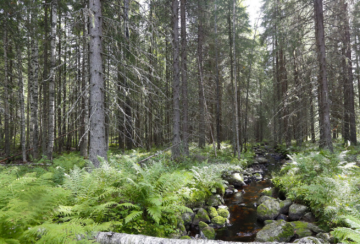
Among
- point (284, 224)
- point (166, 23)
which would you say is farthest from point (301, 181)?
point (166, 23)

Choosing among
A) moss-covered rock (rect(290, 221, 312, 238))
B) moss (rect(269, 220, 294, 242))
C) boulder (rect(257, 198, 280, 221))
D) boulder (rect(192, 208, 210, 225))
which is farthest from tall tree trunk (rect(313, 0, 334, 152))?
boulder (rect(192, 208, 210, 225))

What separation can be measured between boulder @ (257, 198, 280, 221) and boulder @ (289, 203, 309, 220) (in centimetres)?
37

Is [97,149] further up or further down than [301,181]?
further up

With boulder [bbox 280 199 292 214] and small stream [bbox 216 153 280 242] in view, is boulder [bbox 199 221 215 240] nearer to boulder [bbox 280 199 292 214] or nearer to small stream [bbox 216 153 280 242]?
small stream [bbox 216 153 280 242]

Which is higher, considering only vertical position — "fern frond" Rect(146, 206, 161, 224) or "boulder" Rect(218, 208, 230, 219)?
"fern frond" Rect(146, 206, 161, 224)

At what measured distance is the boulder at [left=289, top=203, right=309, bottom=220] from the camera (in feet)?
18.4

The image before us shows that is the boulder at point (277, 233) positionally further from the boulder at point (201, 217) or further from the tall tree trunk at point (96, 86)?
the tall tree trunk at point (96, 86)

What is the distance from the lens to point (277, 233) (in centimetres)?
461

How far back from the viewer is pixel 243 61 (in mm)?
20828

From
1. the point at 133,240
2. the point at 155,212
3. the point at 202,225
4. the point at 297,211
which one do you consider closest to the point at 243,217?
the point at 297,211

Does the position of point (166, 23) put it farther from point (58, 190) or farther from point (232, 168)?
point (58, 190)

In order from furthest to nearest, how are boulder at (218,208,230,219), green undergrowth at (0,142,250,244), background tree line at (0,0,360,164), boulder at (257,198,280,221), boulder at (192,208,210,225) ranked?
1. boulder at (218,208,230,219)
2. boulder at (257,198,280,221)
3. boulder at (192,208,210,225)
4. background tree line at (0,0,360,164)
5. green undergrowth at (0,142,250,244)

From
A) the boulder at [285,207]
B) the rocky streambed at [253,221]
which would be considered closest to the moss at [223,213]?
the rocky streambed at [253,221]

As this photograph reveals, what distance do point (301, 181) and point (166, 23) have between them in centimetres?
1170
